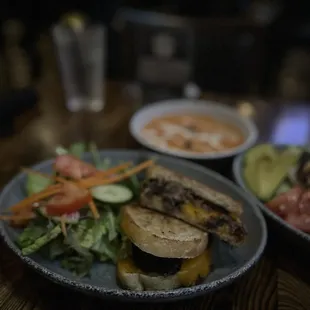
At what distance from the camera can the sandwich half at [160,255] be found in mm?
873

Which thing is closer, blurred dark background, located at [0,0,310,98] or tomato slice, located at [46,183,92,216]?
tomato slice, located at [46,183,92,216]

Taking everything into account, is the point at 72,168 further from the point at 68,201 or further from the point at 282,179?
the point at 282,179

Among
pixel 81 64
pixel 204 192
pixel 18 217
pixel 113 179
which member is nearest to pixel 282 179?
pixel 204 192

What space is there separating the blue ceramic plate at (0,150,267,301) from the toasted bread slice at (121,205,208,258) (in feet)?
0.22

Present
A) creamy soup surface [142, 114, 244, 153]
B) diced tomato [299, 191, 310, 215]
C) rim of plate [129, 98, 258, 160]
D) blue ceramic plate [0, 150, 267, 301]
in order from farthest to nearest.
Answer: creamy soup surface [142, 114, 244, 153] < rim of plate [129, 98, 258, 160] < diced tomato [299, 191, 310, 215] < blue ceramic plate [0, 150, 267, 301]

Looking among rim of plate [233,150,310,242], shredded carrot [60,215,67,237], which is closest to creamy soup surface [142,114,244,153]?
rim of plate [233,150,310,242]

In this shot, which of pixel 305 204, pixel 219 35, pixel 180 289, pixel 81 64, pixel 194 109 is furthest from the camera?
pixel 219 35

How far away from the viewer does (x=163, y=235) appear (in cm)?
87

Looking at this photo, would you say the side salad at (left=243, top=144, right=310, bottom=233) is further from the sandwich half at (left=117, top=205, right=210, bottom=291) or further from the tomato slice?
the tomato slice

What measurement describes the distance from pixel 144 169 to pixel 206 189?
23 centimetres

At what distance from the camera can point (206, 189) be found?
1.01m

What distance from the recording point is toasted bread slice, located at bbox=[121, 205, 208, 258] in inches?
34.2

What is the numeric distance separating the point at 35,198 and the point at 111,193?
160 mm

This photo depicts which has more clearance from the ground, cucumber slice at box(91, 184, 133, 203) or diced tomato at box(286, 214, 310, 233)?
cucumber slice at box(91, 184, 133, 203)
